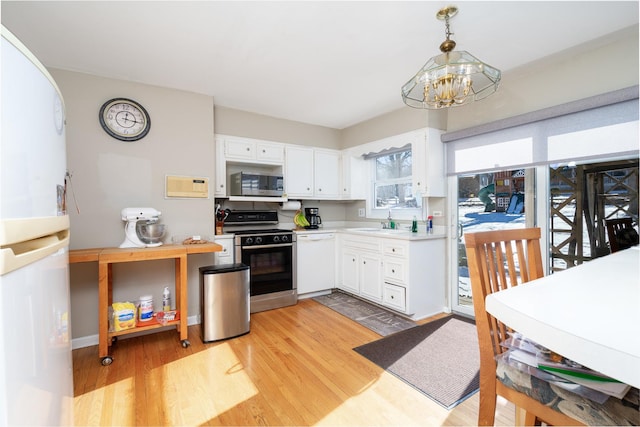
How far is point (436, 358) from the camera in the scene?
2.20m

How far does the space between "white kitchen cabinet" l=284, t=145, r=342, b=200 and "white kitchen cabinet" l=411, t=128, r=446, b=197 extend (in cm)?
128

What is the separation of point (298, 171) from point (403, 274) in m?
1.88

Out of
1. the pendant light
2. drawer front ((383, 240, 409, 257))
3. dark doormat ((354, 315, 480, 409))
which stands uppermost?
the pendant light

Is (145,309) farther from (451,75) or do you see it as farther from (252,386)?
(451,75)

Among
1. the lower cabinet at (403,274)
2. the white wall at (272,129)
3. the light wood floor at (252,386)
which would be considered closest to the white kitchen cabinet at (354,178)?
the white wall at (272,129)

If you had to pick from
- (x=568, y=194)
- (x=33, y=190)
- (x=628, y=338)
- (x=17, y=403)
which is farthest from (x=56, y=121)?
(x=568, y=194)

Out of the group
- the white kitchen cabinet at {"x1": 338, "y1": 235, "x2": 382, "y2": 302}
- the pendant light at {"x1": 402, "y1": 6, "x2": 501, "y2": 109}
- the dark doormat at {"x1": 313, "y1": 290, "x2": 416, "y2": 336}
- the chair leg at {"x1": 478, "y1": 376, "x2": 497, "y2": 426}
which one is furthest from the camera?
the white kitchen cabinet at {"x1": 338, "y1": 235, "x2": 382, "y2": 302}

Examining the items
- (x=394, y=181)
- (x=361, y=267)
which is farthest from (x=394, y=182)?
(x=361, y=267)

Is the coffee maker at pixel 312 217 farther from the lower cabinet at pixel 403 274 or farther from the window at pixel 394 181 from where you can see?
the window at pixel 394 181

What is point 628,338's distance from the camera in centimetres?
55

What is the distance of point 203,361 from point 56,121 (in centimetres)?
193

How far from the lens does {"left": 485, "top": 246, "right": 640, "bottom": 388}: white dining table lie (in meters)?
0.52

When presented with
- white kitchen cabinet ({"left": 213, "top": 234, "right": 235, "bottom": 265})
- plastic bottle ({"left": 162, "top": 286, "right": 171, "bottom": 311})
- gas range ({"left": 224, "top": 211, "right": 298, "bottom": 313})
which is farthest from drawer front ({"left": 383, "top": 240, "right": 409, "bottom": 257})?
plastic bottle ({"left": 162, "top": 286, "right": 171, "bottom": 311})

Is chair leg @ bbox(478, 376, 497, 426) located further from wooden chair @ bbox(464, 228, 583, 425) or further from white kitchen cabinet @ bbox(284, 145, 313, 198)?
white kitchen cabinet @ bbox(284, 145, 313, 198)
